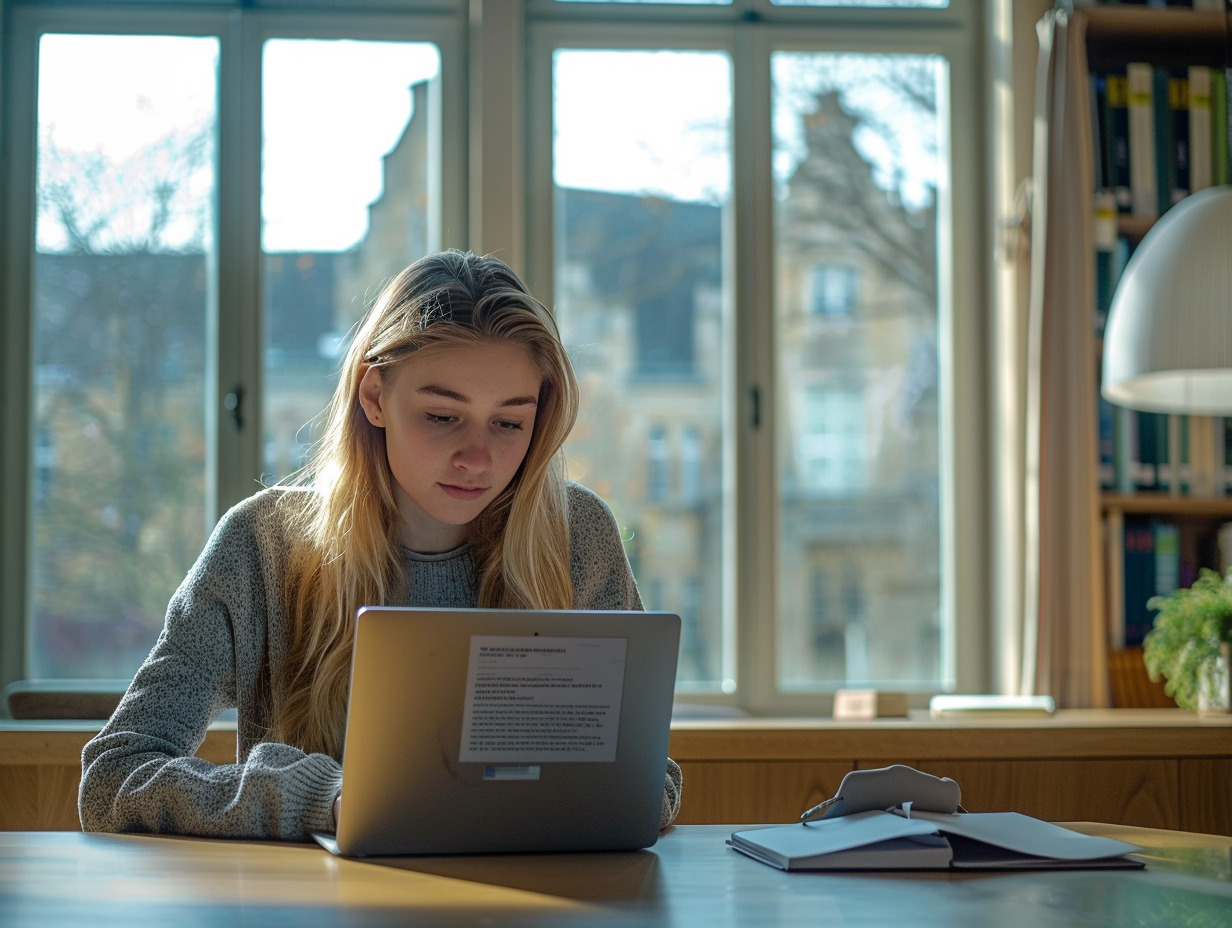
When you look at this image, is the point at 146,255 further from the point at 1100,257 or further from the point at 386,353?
the point at 1100,257

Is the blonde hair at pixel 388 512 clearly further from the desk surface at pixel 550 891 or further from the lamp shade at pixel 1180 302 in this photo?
the lamp shade at pixel 1180 302

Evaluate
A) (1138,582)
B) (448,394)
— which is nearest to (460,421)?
(448,394)

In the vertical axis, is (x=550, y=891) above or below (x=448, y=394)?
below

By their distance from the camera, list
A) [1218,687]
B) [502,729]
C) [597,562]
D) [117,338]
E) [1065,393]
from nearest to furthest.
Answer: [502,729] < [597,562] < [1218,687] < [1065,393] < [117,338]

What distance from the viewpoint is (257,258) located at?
124 inches

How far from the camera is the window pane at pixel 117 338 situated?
3105 millimetres

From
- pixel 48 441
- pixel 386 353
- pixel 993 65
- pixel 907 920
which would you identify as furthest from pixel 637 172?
pixel 907 920

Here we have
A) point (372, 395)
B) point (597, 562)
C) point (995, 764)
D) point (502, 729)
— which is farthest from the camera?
point (995, 764)

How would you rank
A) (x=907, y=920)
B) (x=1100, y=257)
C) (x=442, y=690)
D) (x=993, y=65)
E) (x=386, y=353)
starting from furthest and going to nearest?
(x=993, y=65)
(x=1100, y=257)
(x=386, y=353)
(x=442, y=690)
(x=907, y=920)

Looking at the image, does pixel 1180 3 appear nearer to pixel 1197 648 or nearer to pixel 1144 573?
pixel 1144 573

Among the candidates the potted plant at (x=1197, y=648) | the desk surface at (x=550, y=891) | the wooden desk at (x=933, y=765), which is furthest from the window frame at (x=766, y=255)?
A: the desk surface at (x=550, y=891)

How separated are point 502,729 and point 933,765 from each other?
1.45m

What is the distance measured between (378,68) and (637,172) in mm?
692

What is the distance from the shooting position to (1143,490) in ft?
9.83
